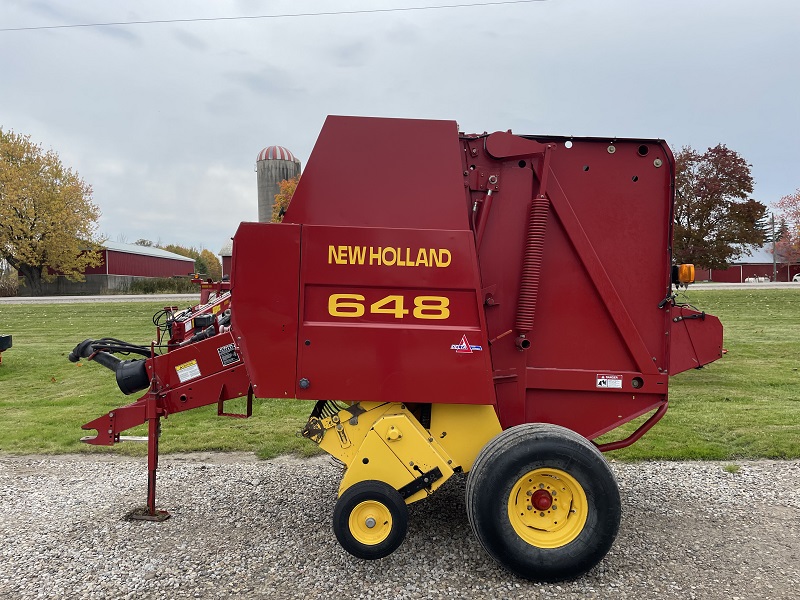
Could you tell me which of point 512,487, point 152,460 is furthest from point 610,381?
point 152,460

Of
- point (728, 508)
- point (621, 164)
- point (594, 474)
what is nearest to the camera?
point (594, 474)

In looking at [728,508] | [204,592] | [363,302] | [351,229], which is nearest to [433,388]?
[363,302]

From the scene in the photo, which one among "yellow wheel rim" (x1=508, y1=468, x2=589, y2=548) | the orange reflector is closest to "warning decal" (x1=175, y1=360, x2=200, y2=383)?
"yellow wheel rim" (x1=508, y1=468, x2=589, y2=548)

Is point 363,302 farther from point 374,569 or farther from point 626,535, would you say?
point 626,535

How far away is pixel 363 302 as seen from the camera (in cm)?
305

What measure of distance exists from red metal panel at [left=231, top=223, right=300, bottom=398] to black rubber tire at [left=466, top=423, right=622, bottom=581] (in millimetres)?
1297

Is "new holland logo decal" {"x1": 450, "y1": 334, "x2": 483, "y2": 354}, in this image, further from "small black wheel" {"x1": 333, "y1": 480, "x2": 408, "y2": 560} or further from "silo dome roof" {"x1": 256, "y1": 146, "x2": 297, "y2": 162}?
"silo dome roof" {"x1": 256, "y1": 146, "x2": 297, "y2": 162}

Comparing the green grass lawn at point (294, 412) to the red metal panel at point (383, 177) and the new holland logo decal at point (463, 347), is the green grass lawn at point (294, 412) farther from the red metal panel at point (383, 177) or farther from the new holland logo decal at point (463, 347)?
the red metal panel at point (383, 177)

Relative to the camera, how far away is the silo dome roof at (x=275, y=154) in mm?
25469

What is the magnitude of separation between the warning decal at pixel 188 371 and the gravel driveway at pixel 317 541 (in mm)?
1051

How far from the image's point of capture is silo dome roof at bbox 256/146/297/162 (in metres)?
25.5

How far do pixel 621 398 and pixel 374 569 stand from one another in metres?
1.85

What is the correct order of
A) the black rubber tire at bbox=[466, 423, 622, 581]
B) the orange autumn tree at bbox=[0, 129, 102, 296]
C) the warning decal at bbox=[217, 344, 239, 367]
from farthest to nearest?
the orange autumn tree at bbox=[0, 129, 102, 296]
the warning decal at bbox=[217, 344, 239, 367]
the black rubber tire at bbox=[466, 423, 622, 581]

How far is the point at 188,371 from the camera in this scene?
139 inches
